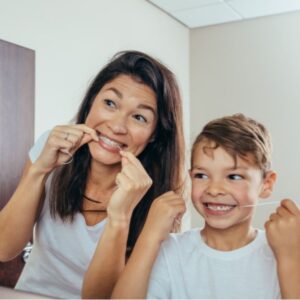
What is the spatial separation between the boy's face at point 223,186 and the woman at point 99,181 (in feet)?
0.11

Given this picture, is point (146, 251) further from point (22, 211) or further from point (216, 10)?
point (216, 10)

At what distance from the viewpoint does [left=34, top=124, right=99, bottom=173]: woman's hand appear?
44 cm

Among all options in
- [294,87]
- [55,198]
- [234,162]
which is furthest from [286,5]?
[55,198]

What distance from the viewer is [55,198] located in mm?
521

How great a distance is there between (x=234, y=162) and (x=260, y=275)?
12cm

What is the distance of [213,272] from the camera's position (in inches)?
17.3

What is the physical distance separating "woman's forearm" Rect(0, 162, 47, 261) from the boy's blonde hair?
0.62 ft

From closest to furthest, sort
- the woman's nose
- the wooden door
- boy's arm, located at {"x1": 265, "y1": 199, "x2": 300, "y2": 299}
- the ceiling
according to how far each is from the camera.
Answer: boy's arm, located at {"x1": 265, "y1": 199, "x2": 300, "y2": 299}
the woman's nose
the wooden door
the ceiling

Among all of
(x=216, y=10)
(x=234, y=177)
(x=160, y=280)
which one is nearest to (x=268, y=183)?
(x=234, y=177)

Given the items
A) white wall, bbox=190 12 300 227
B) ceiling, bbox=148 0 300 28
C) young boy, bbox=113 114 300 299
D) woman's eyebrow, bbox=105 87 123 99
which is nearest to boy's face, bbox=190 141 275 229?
young boy, bbox=113 114 300 299

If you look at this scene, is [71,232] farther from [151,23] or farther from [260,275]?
[151,23]

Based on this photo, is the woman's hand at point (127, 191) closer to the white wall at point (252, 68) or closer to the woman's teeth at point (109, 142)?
the woman's teeth at point (109, 142)

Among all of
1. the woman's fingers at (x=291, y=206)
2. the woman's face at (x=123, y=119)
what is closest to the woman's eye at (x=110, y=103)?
the woman's face at (x=123, y=119)

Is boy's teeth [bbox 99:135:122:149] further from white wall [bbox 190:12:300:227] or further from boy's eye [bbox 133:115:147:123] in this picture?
white wall [bbox 190:12:300:227]
